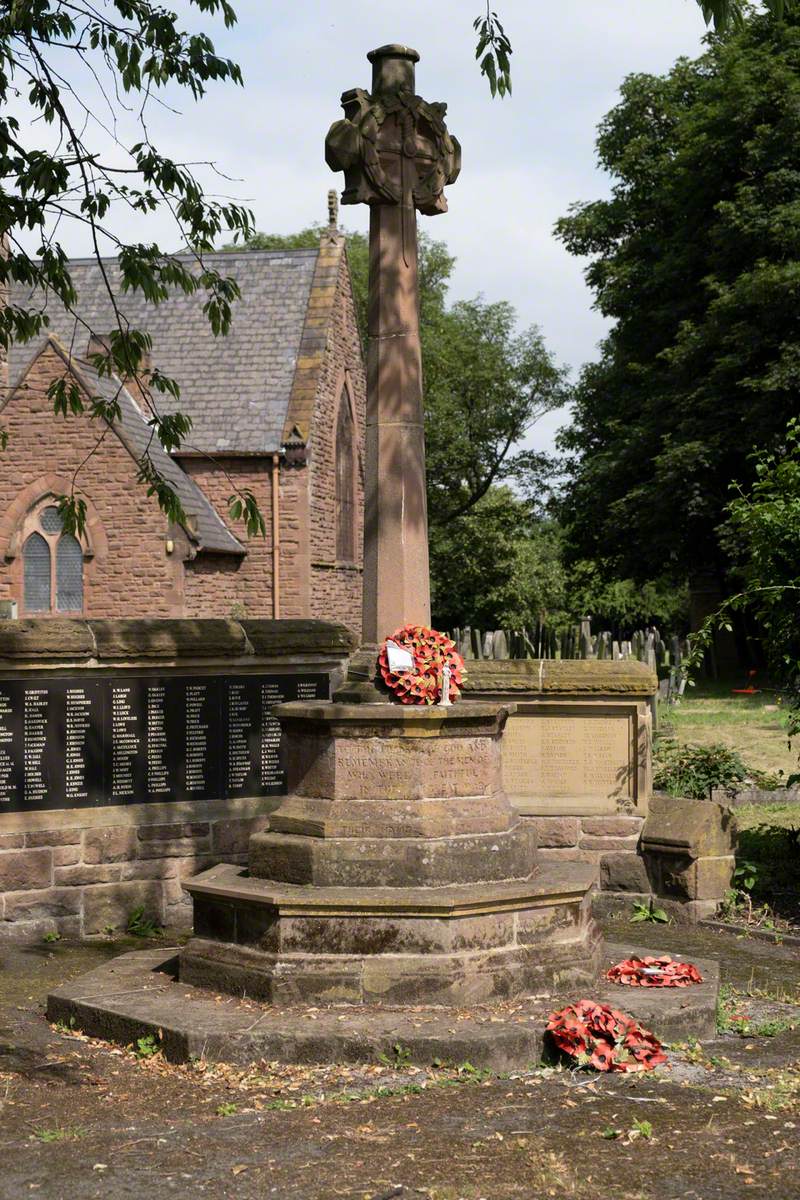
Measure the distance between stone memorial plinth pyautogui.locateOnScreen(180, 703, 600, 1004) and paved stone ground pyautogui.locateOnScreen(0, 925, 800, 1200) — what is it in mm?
667

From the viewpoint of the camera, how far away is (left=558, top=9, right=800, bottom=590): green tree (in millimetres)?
32250

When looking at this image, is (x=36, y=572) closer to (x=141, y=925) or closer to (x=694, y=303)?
(x=694, y=303)

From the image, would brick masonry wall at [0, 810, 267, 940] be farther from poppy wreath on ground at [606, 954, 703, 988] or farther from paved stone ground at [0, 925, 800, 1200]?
poppy wreath on ground at [606, 954, 703, 988]

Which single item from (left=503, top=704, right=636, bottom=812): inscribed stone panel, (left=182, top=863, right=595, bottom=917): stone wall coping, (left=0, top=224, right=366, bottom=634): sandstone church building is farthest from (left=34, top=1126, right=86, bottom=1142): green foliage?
(left=0, top=224, right=366, bottom=634): sandstone church building

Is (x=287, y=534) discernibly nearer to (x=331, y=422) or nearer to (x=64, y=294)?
(x=331, y=422)

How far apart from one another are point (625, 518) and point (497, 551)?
56.9 ft

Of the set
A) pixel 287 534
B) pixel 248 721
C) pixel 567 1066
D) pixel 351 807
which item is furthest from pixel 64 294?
pixel 287 534

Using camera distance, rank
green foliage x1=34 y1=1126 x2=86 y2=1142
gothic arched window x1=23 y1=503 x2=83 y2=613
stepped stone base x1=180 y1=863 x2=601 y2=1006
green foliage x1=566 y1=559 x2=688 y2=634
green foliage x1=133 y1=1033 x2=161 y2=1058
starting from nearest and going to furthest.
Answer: green foliage x1=34 y1=1126 x2=86 y2=1142 → green foliage x1=133 y1=1033 x2=161 y2=1058 → stepped stone base x1=180 y1=863 x2=601 y2=1006 → gothic arched window x1=23 y1=503 x2=83 y2=613 → green foliage x1=566 y1=559 x2=688 y2=634

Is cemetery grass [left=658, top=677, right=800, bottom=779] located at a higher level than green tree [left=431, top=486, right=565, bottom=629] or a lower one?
lower

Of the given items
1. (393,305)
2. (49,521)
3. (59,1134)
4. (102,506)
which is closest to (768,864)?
(393,305)

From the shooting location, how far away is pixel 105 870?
973 cm

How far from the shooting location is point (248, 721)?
10.4 m

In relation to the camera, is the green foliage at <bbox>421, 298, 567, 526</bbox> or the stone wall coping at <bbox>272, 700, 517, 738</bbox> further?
the green foliage at <bbox>421, 298, 567, 526</bbox>

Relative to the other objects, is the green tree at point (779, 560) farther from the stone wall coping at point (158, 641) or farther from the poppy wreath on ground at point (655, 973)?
the stone wall coping at point (158, 641)
